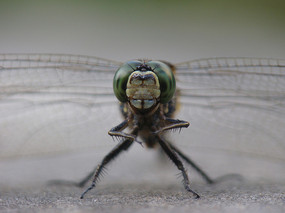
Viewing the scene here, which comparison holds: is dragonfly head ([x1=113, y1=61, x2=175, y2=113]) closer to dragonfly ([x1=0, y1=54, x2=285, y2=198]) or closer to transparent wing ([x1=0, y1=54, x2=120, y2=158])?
→ dragonfly ([x1=0, y1=54, x2=285, y2=198])

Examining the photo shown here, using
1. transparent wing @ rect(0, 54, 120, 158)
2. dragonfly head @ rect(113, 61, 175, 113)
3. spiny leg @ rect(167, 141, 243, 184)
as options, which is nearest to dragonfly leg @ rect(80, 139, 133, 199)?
dragonfly head @ rect(113, 61, 175, 113)

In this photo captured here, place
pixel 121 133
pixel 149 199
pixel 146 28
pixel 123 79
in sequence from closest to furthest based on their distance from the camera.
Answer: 1. pixel 149 199
2. pixel 121 133
3. pixel 123 79
4. pixel 146 28

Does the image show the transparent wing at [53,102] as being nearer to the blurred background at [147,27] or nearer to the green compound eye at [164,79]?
the green compound eye at [164,79]

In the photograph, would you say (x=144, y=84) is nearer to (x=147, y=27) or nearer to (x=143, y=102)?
(x=143, y=102)

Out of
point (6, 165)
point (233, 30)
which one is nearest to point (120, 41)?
point (233, 30)

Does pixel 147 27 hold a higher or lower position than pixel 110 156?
higher

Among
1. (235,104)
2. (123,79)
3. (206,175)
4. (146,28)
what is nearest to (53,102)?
(123,79)

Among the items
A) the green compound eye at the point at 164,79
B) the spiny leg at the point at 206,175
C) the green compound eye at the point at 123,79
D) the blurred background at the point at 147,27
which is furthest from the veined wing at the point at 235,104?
the blurred background at the point at 147,27
